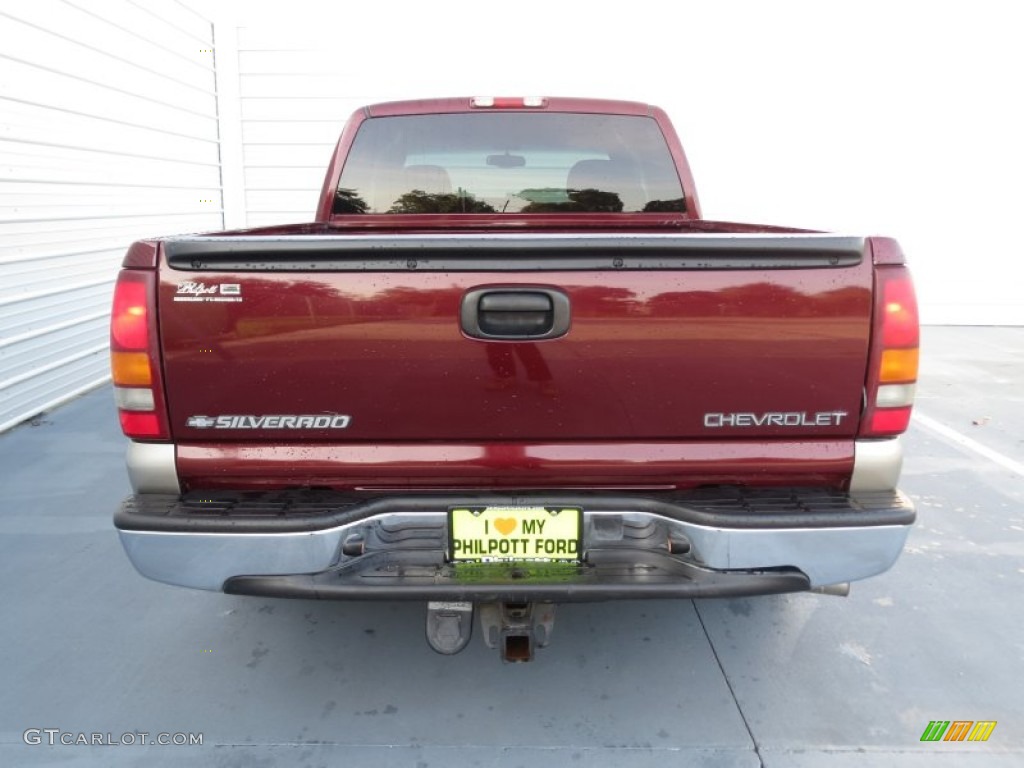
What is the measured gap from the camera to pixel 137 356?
1835 mm

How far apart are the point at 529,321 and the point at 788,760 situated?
149 cm

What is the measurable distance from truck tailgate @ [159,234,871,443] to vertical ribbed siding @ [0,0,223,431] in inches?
163

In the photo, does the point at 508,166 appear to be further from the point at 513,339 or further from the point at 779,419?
the point at 779,419

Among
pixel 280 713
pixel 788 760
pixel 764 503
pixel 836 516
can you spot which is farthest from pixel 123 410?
pixel 788 760

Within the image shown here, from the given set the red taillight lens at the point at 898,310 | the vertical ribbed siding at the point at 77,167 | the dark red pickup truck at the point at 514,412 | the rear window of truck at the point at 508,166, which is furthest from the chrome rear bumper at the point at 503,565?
the vertical ribbed siding at the point at 77,167

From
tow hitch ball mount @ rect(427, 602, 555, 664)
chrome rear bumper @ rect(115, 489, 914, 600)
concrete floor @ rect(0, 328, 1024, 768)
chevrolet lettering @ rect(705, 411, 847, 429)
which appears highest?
chevrolet lettering @ rect(705, 411, 847, 429)

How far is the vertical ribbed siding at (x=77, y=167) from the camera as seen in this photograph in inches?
195

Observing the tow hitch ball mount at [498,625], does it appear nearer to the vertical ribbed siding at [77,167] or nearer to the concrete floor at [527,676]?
the concrete floor at [527,676]

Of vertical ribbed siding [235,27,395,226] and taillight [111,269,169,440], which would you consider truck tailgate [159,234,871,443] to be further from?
vertical ribbed siding [235,27,395,226]

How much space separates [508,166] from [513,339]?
178 centimetres

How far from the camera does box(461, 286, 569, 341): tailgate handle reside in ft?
5.93

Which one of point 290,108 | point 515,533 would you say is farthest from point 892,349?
point 290,108

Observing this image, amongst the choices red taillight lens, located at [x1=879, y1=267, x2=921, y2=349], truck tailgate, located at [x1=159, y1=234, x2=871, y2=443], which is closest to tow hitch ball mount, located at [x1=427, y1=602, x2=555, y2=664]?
truck tailgate, located at [x1=159, y1=234, x2=871, y2=443]

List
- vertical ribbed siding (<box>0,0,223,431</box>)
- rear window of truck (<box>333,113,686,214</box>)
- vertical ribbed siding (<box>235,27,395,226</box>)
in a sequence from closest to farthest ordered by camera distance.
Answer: rear window of truck (<box>333,113,686,214</box>)
vertical ribbed siding (<box>0,0,223,431</box>)
vertical ribbed siding (<box>235,27,395,226</box>)
